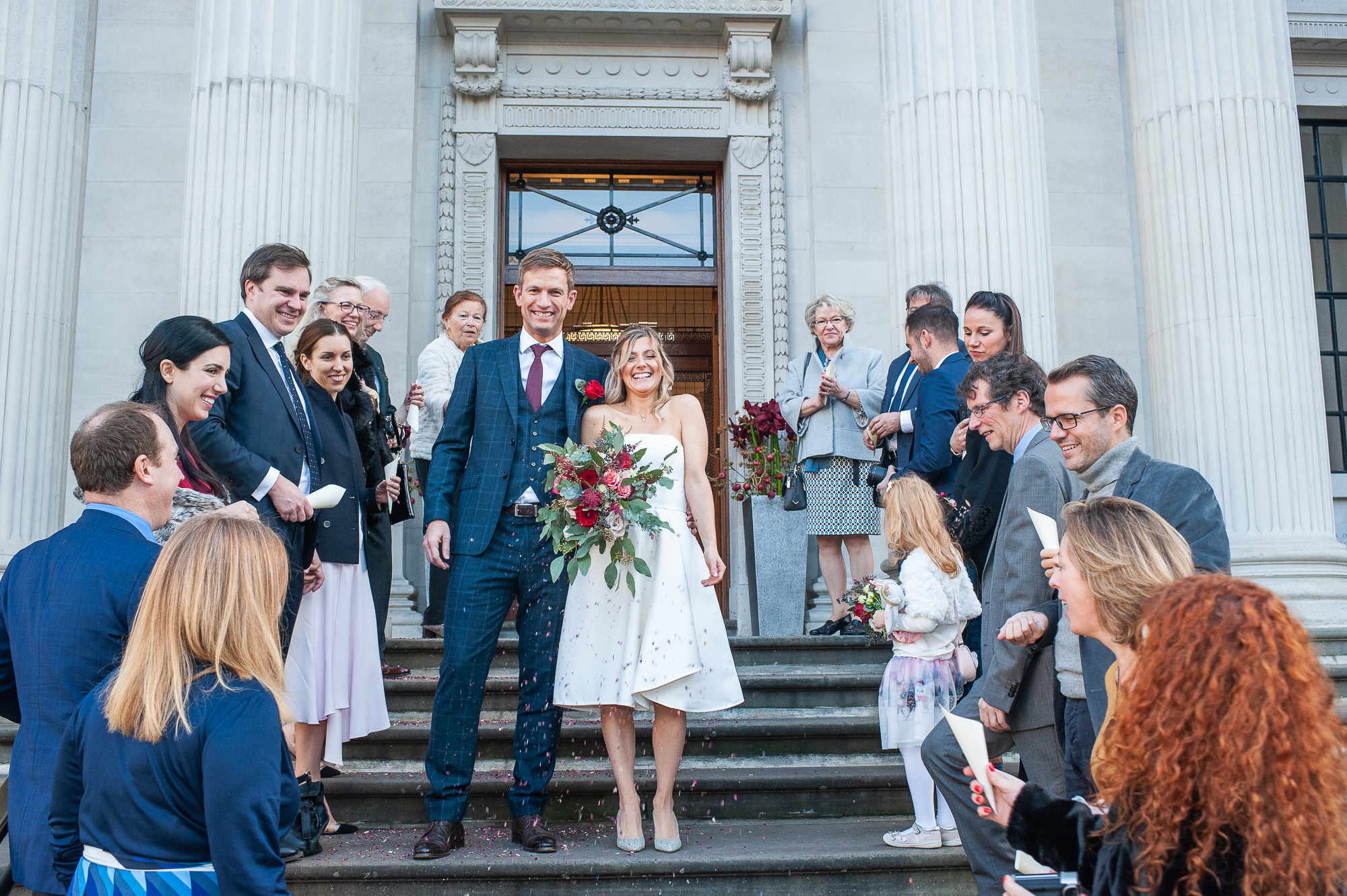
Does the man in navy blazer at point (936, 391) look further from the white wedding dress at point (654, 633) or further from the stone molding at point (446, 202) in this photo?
the stone molding at point (446, 202)

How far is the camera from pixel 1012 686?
3490mm

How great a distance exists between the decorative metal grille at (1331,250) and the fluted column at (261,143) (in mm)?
8471

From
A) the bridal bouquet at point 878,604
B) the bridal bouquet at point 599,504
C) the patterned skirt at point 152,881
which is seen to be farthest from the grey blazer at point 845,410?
the patterned skirt at point 152,881

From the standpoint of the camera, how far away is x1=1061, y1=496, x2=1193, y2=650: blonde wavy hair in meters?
2.46

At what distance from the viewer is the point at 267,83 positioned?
6379mm

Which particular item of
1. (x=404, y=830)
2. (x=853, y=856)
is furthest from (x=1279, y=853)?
(x=404, y=830)

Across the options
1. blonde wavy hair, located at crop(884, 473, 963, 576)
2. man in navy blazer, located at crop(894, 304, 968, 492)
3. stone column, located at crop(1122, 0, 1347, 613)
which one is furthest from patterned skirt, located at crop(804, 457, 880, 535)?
blonde wavy hair, located at crop(884, 473, 963, 576)

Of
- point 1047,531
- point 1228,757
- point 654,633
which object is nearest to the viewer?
point 1228,757

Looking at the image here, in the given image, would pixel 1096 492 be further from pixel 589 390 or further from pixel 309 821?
pixel 309 821

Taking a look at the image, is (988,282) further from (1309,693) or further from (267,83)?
(1309,693)

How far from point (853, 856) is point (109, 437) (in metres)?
2.77

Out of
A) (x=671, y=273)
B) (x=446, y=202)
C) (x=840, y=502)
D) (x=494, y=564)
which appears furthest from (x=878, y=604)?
(x=446, y=202)

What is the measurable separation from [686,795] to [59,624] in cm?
279

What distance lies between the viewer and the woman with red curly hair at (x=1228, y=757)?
1.69 meters
